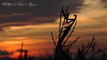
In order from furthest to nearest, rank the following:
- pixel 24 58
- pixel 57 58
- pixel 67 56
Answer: pixel 24 58
pixel 67 56
pixel 57 58

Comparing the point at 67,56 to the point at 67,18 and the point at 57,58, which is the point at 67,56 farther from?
the point at 67,18

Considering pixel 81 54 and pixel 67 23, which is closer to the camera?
pixel 67 23

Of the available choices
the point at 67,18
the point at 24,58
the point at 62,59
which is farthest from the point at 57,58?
the point at 24,58

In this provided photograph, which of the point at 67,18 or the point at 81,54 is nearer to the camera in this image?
the point at 67,18

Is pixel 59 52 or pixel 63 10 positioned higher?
pixel 63 10

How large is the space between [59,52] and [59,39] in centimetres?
64

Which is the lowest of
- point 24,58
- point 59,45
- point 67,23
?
Answer: point 24,58

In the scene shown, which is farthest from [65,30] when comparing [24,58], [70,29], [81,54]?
[24,58]

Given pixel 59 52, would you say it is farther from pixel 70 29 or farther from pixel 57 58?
pixel 70 29

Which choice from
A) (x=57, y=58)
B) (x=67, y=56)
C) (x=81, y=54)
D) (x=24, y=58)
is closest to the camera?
(x=57, y=58)

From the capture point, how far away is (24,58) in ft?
66.2

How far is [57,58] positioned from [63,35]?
3.77ft

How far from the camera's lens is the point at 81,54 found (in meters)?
15.5

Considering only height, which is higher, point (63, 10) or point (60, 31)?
point (63, 10)
